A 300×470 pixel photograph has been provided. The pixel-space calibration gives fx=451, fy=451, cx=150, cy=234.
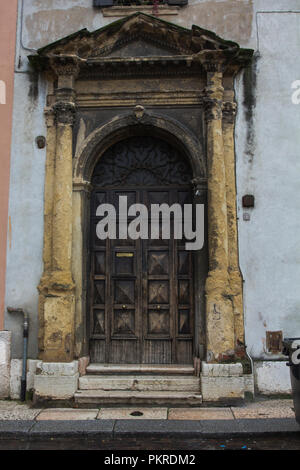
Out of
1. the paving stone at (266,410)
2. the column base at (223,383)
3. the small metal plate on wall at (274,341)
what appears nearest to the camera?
the paving stone at (266,410)

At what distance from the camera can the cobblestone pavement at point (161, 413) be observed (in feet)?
18.5

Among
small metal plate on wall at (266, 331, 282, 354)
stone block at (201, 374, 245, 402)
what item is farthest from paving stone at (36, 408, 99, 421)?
small metal plate on wall at (266, 331, 282, 354)

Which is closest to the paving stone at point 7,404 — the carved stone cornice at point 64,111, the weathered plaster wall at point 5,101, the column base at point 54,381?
the column base at point 54,381

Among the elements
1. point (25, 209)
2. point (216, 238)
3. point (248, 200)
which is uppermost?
point (248, 200)

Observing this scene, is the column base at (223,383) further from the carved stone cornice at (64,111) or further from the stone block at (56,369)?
the carved stone cornice at (64,111)

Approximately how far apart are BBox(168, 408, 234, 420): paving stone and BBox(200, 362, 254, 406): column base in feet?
0.60

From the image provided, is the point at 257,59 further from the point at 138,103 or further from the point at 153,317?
the point at 153,317

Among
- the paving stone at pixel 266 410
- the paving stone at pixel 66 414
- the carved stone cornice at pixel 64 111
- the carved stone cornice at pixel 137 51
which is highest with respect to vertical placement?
the carved stone cornice at pixel 137 51

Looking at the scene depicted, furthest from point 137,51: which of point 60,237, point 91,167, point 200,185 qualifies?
point 60,237

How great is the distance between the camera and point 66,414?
5848mm

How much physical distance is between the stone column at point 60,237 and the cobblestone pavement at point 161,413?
2.43 ft

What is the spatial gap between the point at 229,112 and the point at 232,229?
70.3 inches

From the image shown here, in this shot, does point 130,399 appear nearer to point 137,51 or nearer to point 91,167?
point 91,167

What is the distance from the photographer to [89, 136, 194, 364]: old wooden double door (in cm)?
696
